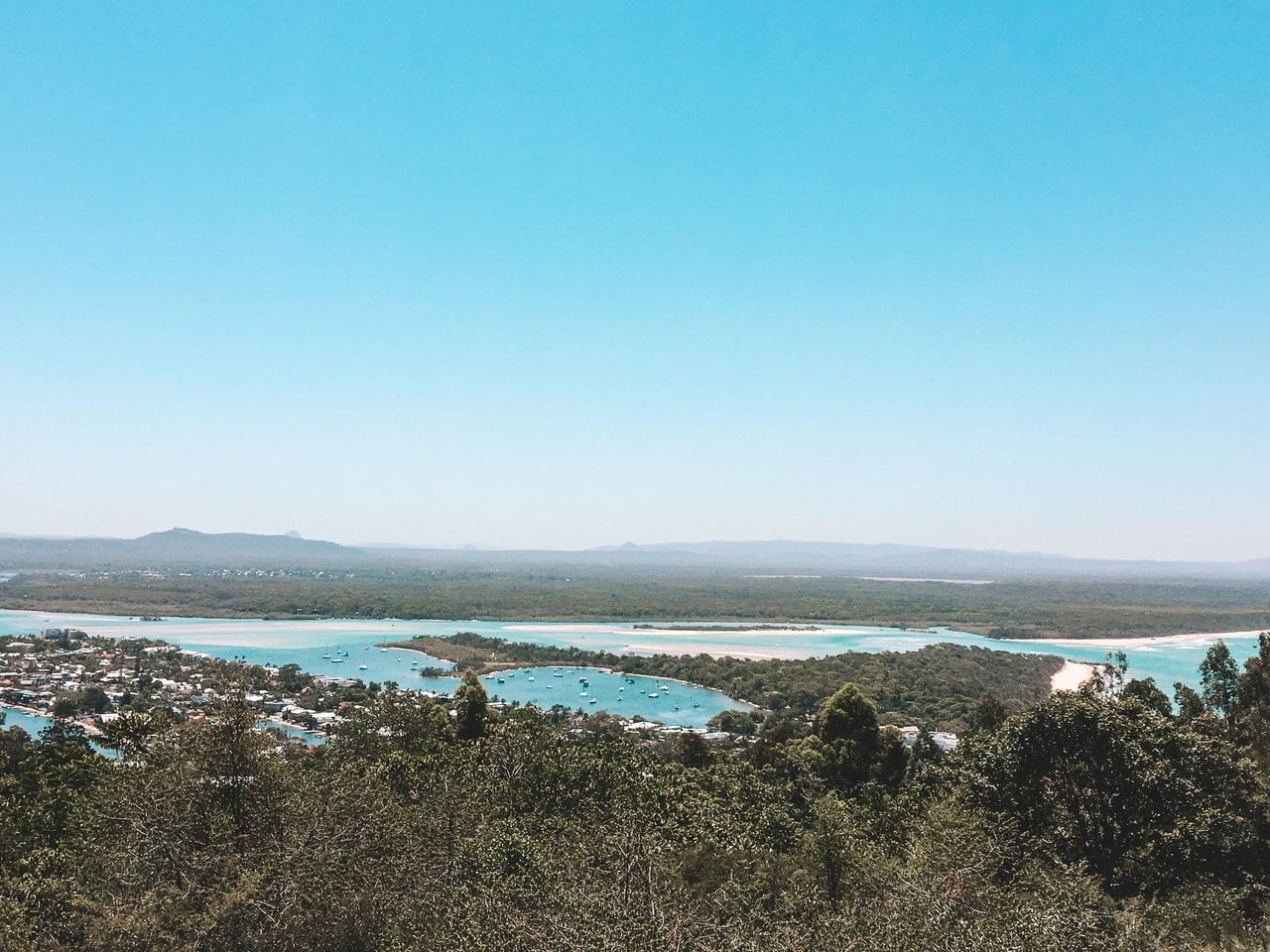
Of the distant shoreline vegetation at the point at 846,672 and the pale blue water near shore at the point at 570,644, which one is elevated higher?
the distant shoreline vegetation at the point at 846,672

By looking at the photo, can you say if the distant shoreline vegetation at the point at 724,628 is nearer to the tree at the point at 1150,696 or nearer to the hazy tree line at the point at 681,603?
the hazy tree line at the point at 681,603

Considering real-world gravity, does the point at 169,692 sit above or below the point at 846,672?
above

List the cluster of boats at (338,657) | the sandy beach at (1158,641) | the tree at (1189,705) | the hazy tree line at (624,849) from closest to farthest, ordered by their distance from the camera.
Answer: the hazy tree line at (624,849) < the tree at (1189,705) < the cluster of boats at (338,657) < the sandy beach at (1158,641)

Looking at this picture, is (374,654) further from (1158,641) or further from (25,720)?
(1158,641)

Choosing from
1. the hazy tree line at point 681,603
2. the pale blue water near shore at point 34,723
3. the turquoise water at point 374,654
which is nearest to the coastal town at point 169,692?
the pale blue water near shore at point 34,723

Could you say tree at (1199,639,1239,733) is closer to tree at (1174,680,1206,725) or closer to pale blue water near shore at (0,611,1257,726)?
tree at (1174,680,1206,725)

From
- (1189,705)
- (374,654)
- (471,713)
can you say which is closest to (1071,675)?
(1189,705)

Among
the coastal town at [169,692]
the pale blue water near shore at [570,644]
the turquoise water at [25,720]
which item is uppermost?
the coastal town at [169,692]
